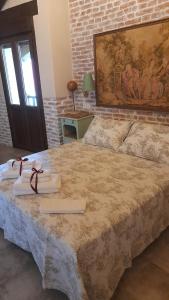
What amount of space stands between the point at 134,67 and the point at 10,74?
259 cm

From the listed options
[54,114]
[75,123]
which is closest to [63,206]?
[75,123]

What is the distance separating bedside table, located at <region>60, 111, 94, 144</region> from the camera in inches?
141

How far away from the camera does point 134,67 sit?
2.97m

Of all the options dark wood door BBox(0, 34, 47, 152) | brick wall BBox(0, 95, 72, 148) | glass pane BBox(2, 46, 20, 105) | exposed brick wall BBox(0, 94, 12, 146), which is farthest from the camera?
exposed brick wall BBox(0, 94, 12, 146)

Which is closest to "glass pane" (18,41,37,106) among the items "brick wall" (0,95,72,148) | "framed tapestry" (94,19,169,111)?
"brick wall" (0,95,72,148)

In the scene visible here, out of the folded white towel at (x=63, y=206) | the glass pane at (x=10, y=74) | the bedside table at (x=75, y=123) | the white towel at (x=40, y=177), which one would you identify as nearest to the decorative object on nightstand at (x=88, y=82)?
the bedside table at (x=75, y=123)

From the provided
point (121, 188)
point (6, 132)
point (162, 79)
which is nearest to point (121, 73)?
point (162, 79)

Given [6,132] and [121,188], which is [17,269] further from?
[6,132]

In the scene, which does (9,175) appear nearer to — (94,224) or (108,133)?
(94,224)

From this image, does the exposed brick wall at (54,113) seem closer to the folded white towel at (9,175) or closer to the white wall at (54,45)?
the white wall at (54,45)

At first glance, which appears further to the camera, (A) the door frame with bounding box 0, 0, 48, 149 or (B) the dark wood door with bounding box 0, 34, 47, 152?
(B) the dark wood door with bounding box 0, 34, 47, 152

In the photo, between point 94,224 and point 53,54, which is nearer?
point 94,224

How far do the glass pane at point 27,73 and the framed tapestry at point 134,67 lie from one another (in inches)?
50.4

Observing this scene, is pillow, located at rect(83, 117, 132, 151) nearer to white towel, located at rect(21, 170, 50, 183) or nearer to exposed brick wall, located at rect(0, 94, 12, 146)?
white towel, located at rect(21, 170, 50, 183)
